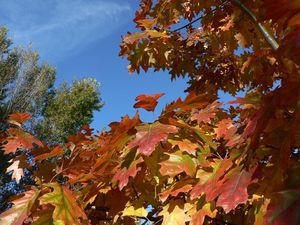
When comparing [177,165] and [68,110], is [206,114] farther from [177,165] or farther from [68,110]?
[68,110]

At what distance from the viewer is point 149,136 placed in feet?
4.93

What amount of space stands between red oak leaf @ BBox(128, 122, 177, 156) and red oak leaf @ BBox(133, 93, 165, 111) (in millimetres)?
99

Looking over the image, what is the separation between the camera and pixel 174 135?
168 centimetres

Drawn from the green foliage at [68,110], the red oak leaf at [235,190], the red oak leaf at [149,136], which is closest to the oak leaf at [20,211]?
the red oak leaf at [149,136]

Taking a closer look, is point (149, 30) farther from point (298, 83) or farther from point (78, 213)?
point (298, 83)

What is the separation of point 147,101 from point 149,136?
0.61ft

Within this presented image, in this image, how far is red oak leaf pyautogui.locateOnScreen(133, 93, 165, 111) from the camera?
5.26 ft

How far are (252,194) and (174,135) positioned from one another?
414 millimetres

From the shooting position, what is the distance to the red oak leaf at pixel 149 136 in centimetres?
147

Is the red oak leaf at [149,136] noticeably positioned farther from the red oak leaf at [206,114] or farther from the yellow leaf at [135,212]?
the red oak leaf at [206,114]

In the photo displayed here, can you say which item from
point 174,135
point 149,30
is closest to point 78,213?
point 174,135

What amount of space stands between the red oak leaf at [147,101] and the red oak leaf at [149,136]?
0.33 ft

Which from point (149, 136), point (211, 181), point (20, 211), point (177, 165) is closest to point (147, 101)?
point (149, 136)

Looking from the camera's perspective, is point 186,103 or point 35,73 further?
point 35,73
